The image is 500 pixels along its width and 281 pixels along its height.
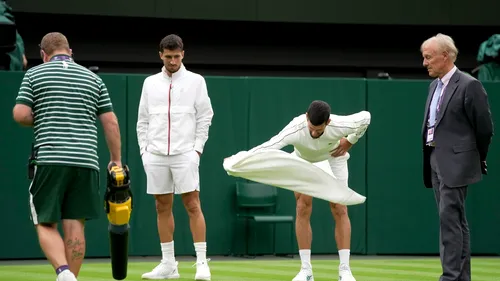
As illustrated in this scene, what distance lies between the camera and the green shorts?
7.57 meters

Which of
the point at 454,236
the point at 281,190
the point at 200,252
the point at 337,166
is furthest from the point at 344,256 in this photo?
the point at 281,190

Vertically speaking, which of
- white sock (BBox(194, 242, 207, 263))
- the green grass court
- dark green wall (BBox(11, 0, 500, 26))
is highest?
dark green wall (BBox(11, 0, 500, 26))

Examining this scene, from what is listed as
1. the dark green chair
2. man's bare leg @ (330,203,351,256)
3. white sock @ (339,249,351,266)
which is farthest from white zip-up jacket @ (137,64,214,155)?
the dark green chair

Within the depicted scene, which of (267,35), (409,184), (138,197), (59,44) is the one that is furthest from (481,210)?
(59,44)

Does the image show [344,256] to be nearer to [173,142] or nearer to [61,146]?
[173,142]

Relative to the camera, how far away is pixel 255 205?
47.2 feet

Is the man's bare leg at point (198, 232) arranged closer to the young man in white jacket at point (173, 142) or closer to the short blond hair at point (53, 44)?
the young man in white jacket at point (173, 142)

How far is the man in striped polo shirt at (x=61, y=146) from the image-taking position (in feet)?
24.8

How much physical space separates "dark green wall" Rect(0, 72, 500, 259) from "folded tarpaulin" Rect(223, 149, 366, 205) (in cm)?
471

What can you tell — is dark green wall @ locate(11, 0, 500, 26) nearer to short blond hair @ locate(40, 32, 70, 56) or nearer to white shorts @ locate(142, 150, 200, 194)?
white shorts @ locate(142, 150, 200, 194)

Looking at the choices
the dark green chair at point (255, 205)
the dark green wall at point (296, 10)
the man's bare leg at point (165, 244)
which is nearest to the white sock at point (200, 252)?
the man's bare leg at point (165, 244)

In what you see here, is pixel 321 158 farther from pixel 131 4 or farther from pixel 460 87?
pixel 131 4

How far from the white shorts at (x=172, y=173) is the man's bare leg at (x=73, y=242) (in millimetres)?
2435

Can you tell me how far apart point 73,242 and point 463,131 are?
136 inches
